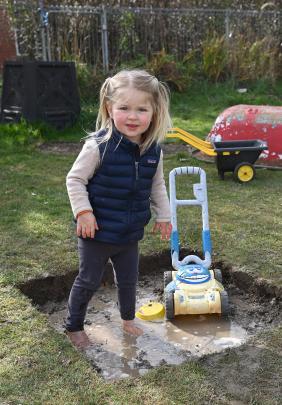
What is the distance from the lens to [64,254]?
3.72 m

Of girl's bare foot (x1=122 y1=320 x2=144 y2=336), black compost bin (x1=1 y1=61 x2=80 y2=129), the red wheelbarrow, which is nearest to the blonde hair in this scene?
girl's bare foot (x1=122 y1=320 x2=144 y2=336)

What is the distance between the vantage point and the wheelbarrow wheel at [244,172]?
219 inches

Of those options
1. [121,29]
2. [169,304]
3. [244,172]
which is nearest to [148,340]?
[169,304]

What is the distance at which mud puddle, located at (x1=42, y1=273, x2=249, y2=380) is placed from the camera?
2.73 m

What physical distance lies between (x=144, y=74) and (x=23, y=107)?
18.9 ft

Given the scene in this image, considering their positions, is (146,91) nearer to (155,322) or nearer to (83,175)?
(83,175)

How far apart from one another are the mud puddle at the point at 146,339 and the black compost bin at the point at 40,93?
5041 millimetres

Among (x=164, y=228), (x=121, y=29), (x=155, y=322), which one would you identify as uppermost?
(x=121, y=29)

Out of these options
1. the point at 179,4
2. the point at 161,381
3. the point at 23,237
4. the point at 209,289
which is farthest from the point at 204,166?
the point at 179,4

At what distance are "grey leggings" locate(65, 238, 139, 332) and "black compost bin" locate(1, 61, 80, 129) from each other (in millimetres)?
5513

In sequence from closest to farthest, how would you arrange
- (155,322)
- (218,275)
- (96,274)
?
(96,274), (155,322), (218,275)

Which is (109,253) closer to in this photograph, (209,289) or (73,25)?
(209,289)

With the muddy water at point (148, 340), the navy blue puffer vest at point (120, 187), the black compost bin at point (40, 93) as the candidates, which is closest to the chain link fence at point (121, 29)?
the black compost bin at point (40, 93)

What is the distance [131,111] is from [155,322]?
Result: 1322 millimetres
